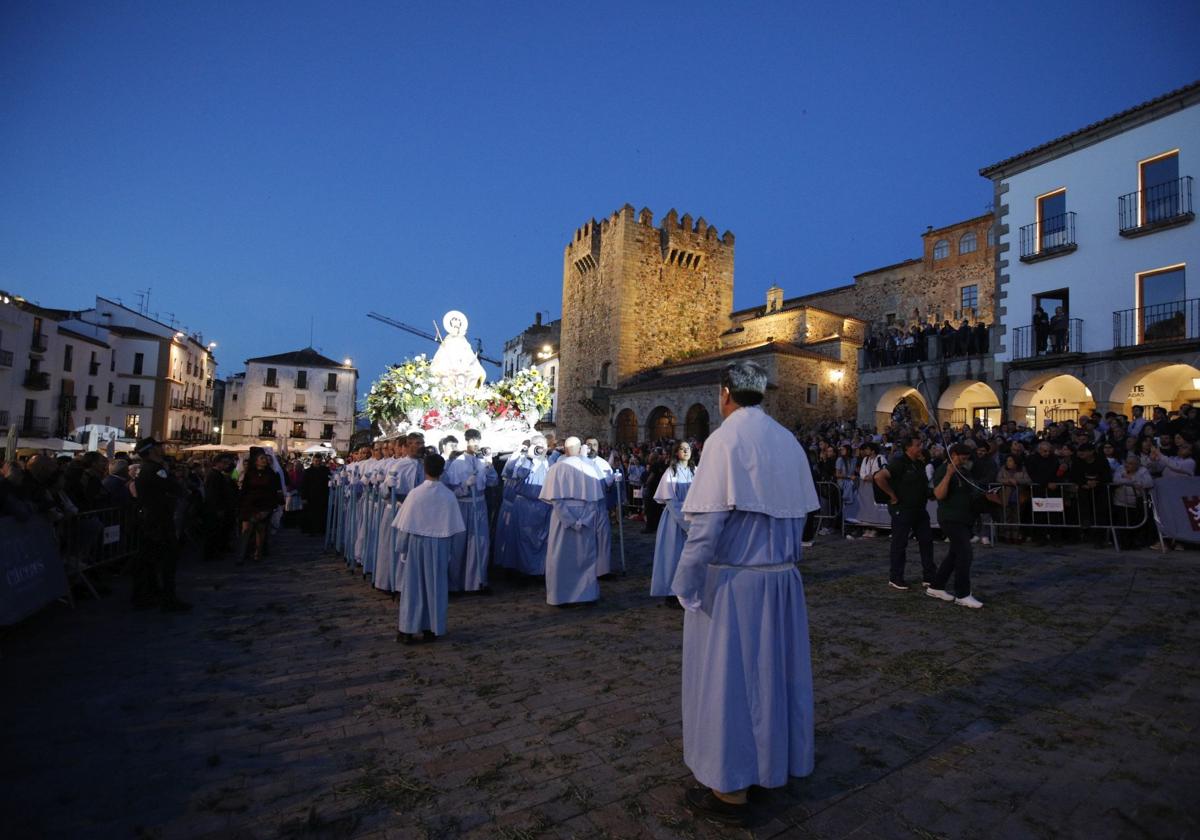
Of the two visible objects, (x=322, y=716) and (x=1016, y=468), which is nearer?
(x=322, y=716)

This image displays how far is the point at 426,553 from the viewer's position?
5754 mm

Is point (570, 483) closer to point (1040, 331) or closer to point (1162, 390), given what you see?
point (1040, 331)

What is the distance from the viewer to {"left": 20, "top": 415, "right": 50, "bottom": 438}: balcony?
32.4 meters

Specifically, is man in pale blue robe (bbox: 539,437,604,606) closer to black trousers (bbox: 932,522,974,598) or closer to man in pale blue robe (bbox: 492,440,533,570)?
man in pale blue robe (bbox: 492,440,533,570)

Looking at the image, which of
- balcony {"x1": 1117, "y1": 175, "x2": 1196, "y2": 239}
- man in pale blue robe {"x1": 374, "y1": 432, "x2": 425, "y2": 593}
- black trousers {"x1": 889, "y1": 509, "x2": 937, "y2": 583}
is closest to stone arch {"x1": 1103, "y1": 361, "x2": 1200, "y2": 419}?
balcony {"x1": 1117, "y1": 175, "x2": 1196, "y2": 239}

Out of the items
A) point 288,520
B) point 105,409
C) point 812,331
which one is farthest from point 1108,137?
point 105,409

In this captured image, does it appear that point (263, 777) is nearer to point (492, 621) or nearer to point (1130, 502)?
point (492, 621)

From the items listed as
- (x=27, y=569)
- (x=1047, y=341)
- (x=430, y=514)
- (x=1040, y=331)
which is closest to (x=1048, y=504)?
(x=1047, y=341)

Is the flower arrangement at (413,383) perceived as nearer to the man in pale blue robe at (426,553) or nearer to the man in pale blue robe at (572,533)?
the man in pale blue robe at (572,533)

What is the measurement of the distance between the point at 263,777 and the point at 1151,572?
10.3 meters

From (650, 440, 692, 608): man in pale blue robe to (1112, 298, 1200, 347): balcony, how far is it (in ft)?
47.7

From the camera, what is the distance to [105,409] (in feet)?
132

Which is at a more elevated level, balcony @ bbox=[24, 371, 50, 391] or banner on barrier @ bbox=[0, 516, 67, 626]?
balcony @ bbox=[24, 371, 50, 391]

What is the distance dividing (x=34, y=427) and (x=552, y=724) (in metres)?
41.8
